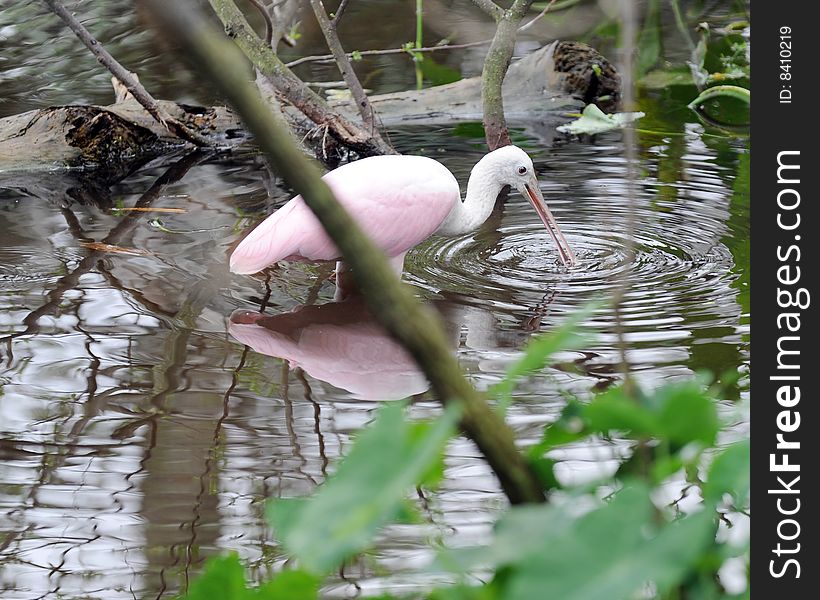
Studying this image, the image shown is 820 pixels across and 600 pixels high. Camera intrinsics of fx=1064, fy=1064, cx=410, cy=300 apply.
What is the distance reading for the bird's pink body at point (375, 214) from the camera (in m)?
3.80

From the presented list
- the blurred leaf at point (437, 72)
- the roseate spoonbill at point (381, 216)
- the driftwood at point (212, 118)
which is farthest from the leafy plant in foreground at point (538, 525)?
the blurred leaf at point (437, 72)

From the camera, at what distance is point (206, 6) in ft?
22.2

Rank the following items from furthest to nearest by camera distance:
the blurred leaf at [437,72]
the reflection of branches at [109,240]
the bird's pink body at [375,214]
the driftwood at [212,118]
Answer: the blurred leaf at [437,72] → the driftwood at [212,118] → the bird's pink body at [375,214] → the reflection of branches at [109,240]

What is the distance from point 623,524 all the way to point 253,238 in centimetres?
329

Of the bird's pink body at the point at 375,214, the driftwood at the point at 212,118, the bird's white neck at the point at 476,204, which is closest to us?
the bird's pink body at the point at 375,214

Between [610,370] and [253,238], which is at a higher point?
[253,238]

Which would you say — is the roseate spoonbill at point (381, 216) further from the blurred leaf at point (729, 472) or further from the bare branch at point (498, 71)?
the blurred leaf at point (729, 472)

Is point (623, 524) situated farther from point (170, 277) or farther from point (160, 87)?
point (160, 87)

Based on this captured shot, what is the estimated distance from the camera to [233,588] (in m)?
0.86

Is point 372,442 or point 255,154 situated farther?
point 255,154

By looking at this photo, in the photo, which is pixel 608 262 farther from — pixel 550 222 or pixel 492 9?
pixel 492 9

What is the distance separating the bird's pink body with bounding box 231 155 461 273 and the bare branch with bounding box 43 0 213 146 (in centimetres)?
199

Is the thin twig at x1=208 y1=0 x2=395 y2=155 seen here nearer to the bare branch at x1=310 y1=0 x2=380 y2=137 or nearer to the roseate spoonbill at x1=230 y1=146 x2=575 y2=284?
the bare branch at x1=310 y1=0 x2=380 y2=137
